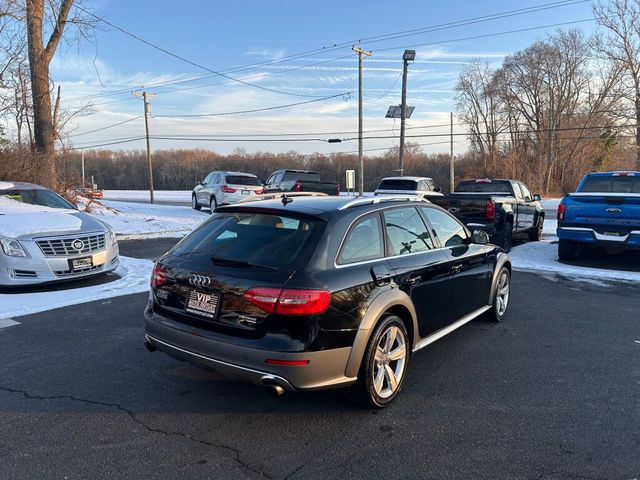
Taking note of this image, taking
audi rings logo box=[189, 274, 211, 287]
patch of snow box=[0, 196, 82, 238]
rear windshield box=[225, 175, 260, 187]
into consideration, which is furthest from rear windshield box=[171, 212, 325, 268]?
rear windshield box=[225, 175, 260, 187]

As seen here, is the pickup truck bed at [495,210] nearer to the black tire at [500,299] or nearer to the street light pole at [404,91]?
the black tire at [500,299]

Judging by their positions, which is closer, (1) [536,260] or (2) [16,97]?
(1) [536,260]

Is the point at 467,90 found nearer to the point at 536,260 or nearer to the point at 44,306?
the point at 536,260

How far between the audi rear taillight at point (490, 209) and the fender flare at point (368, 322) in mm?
7728

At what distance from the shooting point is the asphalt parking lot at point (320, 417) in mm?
2877

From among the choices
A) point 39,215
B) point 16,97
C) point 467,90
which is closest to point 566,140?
point 467,90

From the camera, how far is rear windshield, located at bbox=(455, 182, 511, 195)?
13200mm

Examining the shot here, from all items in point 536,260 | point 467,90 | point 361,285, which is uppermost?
point 467,90

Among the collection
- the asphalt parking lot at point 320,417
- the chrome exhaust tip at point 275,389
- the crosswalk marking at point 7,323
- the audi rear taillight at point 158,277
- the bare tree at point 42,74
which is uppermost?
the bare tree at point 42,74

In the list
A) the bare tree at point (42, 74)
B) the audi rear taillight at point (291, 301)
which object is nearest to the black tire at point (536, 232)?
the audi rear taillight at point (291, 301)

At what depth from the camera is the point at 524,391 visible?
394 cm

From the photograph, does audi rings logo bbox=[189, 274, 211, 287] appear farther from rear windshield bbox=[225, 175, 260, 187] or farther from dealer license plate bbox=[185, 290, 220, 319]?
rear windshield bbox=[225, 175, 260, 187]

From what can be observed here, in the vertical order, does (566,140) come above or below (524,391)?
above

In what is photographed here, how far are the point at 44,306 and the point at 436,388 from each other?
4989mm
